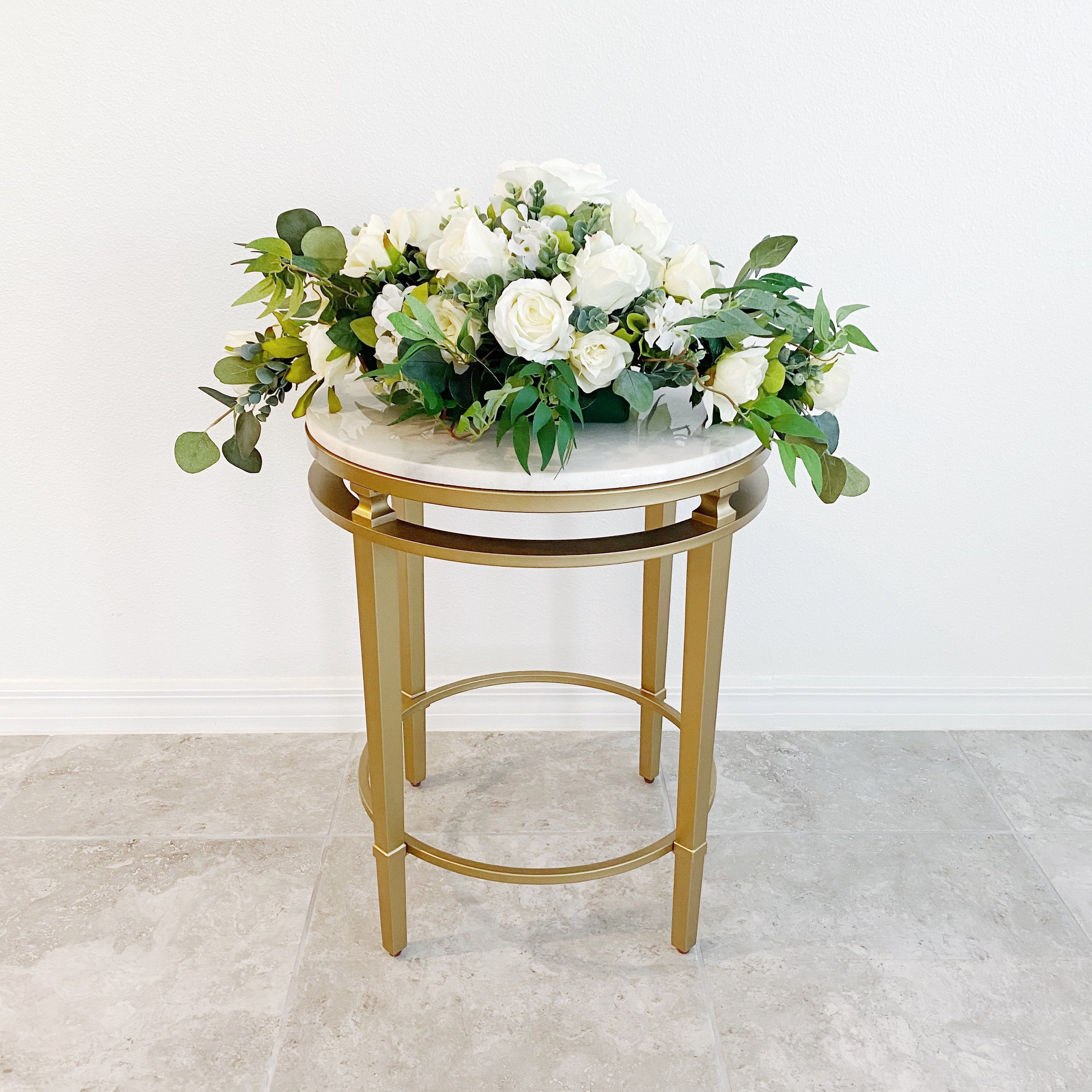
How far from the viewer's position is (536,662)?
201cm

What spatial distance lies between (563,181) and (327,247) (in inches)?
12.0

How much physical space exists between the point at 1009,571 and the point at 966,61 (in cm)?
96

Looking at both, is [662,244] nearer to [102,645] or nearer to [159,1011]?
[159,1011]

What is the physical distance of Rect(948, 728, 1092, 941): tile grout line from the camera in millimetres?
1569

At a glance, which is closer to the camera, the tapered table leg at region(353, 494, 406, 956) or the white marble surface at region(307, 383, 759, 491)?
the white marble surface at region(307, 383, 759, 491)

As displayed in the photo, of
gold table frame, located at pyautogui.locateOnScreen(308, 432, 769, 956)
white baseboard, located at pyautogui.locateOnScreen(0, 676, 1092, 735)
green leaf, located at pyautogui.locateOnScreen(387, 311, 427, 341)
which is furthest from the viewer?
white baseboard, located at pyautogui.locateOnScreen(0, 676, 1092, 735)

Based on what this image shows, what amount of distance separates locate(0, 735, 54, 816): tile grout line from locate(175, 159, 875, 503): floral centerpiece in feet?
3.23

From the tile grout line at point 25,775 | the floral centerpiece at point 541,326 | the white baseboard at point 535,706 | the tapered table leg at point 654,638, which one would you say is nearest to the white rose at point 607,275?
the floral centerpiece at point 541,326

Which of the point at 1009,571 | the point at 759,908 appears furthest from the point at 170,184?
the point at 1009,571

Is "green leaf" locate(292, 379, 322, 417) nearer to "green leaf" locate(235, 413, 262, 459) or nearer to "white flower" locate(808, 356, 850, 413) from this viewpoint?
"green leaf" locate(235, 413, 262, 459)

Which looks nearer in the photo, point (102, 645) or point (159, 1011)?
point (159, 1011)

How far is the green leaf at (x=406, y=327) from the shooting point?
3.38 ft

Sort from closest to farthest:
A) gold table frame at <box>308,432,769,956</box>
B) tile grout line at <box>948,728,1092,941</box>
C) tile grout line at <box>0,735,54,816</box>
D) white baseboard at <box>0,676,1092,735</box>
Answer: gold table frame at <box>308,432,769,956</box>, tile grout line at <box>948,728,1092,941</box>, tile grout line at <box>0,735,54,816</box>, white baseboard at <box>0,676,1092,735</box>

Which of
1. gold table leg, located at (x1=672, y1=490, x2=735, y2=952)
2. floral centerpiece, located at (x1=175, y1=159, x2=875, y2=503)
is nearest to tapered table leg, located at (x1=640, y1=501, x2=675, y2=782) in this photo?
gold table leg, located at (x1=672, y1=490, x2=735, y2=952)
